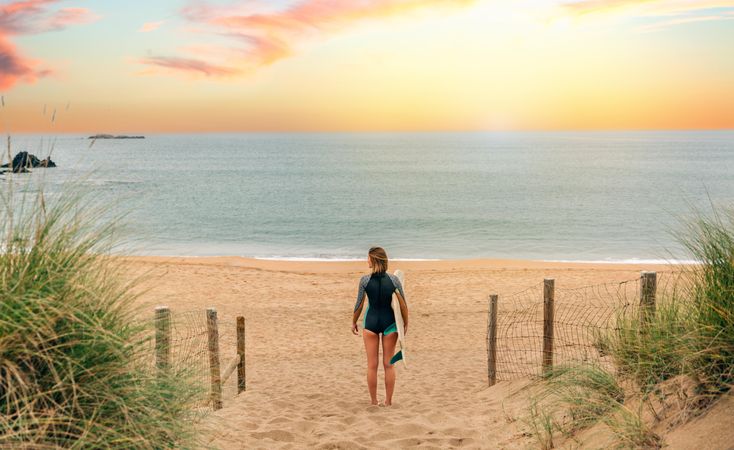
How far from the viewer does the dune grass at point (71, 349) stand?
3.27 meters

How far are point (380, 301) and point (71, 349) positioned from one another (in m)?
4.38

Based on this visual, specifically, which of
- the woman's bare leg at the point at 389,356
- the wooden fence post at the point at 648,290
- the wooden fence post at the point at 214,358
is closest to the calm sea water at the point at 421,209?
the wooden fence post at the point at 214,358

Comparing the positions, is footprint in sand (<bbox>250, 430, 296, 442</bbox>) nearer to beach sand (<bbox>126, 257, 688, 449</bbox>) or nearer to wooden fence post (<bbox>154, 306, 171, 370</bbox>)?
beach sand (<bbox>126, 257, 688, 449</bbox>)

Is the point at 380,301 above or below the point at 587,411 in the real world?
above

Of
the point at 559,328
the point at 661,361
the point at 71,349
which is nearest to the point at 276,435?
the point at 71,349

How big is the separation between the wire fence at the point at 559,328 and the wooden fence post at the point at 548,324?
13mm

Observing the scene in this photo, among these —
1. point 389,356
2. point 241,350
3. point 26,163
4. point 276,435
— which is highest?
point 26,163

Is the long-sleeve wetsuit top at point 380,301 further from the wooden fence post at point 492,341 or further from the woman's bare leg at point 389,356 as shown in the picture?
the wooden fence post at point 492,341

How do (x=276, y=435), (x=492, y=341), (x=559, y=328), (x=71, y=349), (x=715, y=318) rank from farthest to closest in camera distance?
(x=559, y=328)
(x=492, y=341)
(x=276, y=435)
(x=715, y=318)
(x=71, y=349)

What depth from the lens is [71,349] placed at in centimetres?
345

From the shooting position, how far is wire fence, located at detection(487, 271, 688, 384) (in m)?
7.55

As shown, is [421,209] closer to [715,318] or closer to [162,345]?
[715,318]

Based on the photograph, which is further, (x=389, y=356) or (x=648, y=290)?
(x=389, y=356)

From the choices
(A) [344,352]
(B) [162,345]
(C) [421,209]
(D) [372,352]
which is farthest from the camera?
(C) [421,209]
